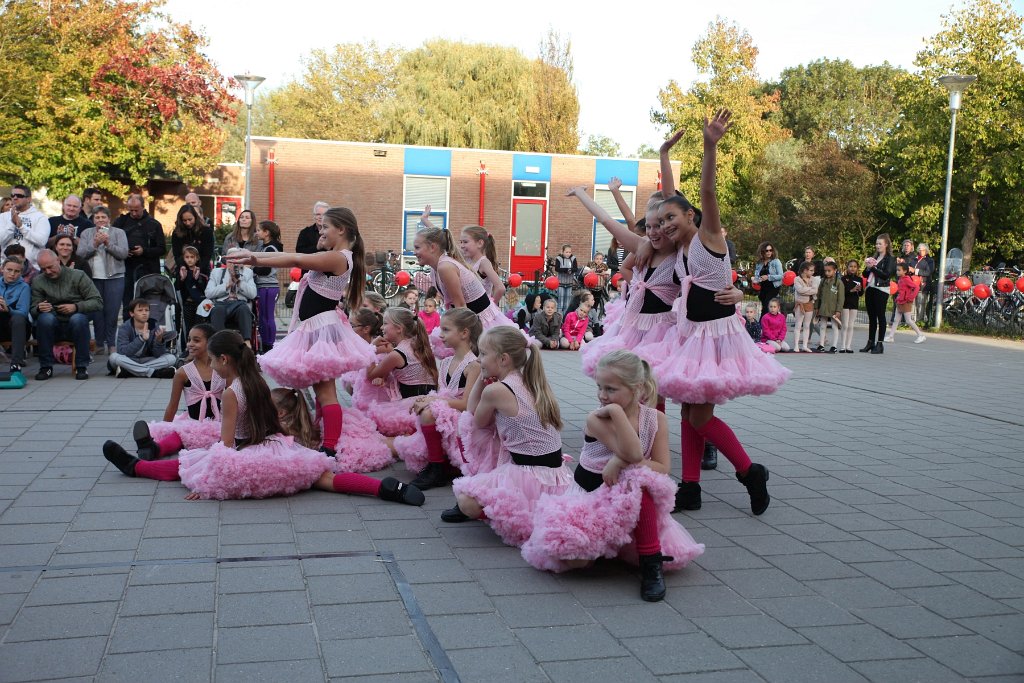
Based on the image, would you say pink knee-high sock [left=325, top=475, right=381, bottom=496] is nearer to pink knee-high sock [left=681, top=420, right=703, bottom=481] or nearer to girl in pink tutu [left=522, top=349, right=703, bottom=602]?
girl in pink tutu [left=522, top=349, right=703, bottom=602]

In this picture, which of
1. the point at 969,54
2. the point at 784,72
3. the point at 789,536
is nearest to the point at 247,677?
the point at 789,536

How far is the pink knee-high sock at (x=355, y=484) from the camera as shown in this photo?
561 centimetres

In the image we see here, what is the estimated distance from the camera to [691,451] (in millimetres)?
5551

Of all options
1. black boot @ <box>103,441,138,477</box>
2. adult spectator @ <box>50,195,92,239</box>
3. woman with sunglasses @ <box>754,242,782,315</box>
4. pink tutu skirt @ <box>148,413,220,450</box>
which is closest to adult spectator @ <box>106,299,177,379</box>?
adult spectator @ <box>50,195,92,239</box>

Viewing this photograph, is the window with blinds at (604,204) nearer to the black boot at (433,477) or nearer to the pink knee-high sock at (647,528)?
the black boot at (433,477)

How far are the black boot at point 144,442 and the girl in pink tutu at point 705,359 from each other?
10.9ft

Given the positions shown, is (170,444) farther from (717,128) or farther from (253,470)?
(717,128)

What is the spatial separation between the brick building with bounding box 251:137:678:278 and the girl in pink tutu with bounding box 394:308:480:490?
80.0 feet

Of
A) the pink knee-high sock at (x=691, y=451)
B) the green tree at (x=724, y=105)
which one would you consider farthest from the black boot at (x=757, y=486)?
the green tree at (x=724, y=105)

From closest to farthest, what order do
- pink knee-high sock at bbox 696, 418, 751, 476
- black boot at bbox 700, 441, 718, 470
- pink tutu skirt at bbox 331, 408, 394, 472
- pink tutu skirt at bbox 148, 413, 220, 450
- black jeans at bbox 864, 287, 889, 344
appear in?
pink knee-high sock at bbox 696, 418, 751, 476 < pink tutu skirt at bbox 331, 408, 394, 472 < pink tutu skirt at bbox 148, 413, 220, 450 < black boot at bbox 700, 441, 718, 470 < black jeans at bbox 864, 287, 889, 344

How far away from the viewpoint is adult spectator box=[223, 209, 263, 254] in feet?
39.2

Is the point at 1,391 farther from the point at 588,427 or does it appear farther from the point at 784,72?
the point at 784,72

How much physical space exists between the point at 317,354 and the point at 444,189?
2613cm

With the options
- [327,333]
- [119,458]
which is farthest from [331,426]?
[119,458]
